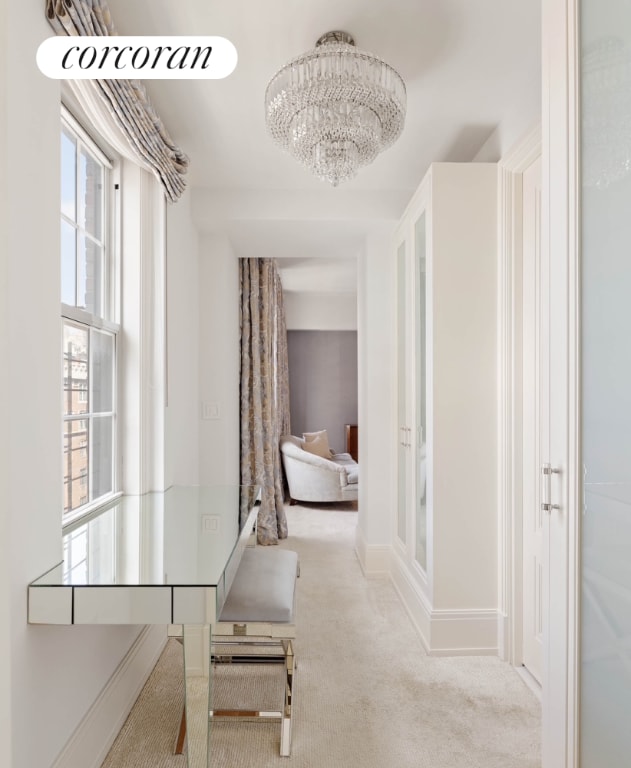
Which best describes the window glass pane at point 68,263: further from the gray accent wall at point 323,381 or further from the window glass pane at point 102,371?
the gray accent wall at point 323,381

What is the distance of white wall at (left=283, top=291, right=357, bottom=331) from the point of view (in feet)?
23.2

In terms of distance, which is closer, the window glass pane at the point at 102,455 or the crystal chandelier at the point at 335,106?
the crystal chandelier at the point at 335,106

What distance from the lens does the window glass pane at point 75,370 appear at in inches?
77.4

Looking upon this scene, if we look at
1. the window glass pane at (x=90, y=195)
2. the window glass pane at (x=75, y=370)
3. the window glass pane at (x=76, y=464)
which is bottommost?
the window glass pane at (x=76, y=464)

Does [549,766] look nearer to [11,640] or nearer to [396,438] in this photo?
[11,640]

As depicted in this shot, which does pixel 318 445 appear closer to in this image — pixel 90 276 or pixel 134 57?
pixel 90 276

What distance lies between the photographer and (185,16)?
1896mm

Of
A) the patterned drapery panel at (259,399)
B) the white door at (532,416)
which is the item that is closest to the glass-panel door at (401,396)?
the white door at (532,416)

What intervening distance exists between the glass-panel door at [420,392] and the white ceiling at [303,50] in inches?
19.9

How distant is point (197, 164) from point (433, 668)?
2789 mm

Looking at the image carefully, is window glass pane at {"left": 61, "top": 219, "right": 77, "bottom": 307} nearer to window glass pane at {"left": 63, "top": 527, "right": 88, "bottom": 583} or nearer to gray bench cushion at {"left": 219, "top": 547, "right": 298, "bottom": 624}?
window glass pane at {"left": 63, "top": 527, "right": 88, "bottom": 583}

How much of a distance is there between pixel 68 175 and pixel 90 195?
0.21 metres

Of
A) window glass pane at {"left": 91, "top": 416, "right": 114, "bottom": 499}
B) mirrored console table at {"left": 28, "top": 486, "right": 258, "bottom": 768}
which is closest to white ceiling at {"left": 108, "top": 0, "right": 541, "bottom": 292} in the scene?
window glass pane at {"left": 91, "top": 416, "right": 114, "bottom": 499}

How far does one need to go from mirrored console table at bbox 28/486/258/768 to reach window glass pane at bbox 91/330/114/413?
62cm
